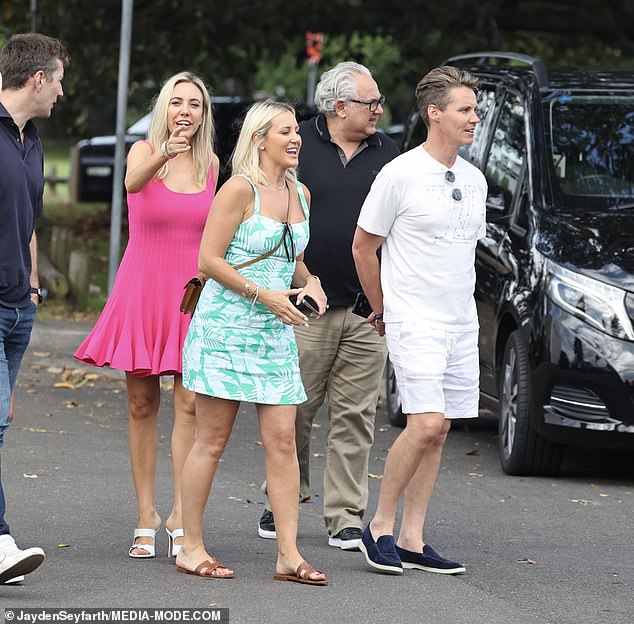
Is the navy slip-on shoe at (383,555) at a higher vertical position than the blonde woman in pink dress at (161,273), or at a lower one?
lower

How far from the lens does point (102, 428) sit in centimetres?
974

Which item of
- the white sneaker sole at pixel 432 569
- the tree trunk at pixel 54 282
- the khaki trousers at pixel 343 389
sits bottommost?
the tree trunk at pixel 54 282

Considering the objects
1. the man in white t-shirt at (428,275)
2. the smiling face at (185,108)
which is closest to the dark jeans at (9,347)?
the smiling face at (185,108)

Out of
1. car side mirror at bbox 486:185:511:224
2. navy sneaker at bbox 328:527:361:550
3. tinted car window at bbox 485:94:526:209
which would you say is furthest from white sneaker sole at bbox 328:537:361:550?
tinted car window at bbox 485:94:526:209

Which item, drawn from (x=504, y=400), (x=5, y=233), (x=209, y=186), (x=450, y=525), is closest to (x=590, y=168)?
(x=504, y=400)

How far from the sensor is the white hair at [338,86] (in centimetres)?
683

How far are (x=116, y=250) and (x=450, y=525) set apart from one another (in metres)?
6.07

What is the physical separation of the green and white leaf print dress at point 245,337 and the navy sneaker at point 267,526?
1.08 m

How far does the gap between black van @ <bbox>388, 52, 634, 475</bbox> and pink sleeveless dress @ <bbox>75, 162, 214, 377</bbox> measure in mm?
2523

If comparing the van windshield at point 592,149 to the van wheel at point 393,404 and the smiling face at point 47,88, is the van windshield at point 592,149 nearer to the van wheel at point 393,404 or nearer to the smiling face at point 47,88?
the van wheel at point 393,404

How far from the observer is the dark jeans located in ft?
19.0

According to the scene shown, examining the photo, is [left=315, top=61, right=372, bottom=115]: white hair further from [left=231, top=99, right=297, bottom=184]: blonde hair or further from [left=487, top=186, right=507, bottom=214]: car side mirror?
[left=487, top=186, right=507, bottom=214]: car side mirror

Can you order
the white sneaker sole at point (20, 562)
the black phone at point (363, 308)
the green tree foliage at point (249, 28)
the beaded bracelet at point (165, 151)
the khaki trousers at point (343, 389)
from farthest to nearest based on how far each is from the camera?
1. the green tree foliage at point (249, 28)
2. the khaki trousers at point (343, 389)
3. the black phone at point (363, 308)
4. the beaded bracelet at point (165, 151)
5. the white sneaker sole at point (20, 562)

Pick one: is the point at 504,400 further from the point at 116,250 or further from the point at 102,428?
the point at 116,250
